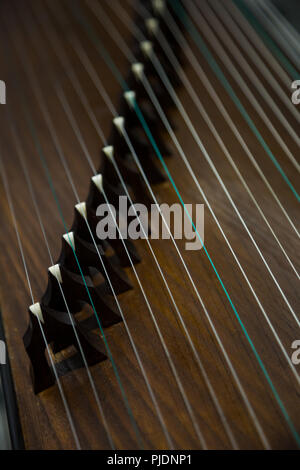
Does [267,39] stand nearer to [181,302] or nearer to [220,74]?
[220,74]

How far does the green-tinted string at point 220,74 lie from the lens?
1.42m

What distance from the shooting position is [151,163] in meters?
1.43

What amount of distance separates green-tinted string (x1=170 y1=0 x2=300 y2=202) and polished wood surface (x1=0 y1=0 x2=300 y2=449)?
0.6 inches

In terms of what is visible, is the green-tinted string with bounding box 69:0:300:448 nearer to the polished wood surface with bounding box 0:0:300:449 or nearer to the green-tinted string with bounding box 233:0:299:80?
the polished wood surface with bounding box 0:0:300:449

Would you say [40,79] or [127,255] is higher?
[40,79]

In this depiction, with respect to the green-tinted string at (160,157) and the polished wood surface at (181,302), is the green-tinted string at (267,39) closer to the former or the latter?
the polished wood surface at (181,302)

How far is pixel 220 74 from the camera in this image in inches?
68.7

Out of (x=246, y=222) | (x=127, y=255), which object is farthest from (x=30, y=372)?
(x=246, y=222)

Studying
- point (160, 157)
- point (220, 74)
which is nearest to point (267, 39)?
point (220, 74)

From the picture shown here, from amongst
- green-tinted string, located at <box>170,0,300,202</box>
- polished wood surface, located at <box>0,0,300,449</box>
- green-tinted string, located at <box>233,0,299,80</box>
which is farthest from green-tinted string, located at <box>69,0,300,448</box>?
green-tinted string, located at <box>233,0,299,80</box>

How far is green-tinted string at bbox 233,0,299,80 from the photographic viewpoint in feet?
5.40

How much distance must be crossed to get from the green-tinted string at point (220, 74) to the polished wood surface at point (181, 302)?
0.01 m
